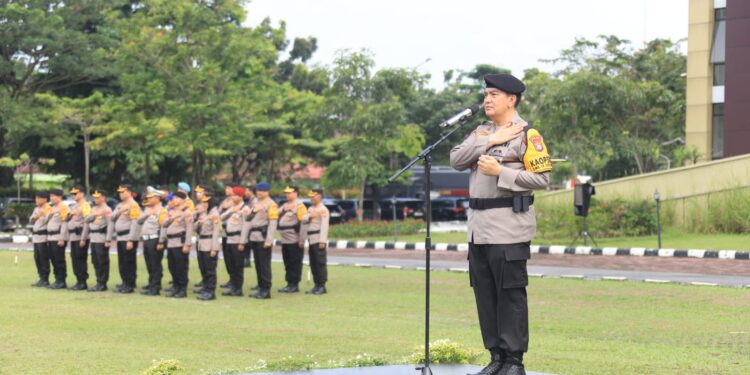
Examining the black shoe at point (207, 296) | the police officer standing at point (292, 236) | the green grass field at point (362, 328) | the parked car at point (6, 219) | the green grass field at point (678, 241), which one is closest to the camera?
the green grass field at point (362, 328)

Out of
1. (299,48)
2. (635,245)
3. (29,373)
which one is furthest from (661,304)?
(299,48)

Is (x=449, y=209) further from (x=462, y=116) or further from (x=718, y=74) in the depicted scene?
(x=462, y=116)

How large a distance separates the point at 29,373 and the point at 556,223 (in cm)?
2196

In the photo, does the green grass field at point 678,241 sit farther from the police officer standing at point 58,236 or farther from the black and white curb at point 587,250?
the police officer standing at point 58,236

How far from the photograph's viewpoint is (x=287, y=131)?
4812 centimetres

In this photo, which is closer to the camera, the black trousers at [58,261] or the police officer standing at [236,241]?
the police officer standing at [236,241]

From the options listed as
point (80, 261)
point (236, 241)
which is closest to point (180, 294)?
point (236, 241)

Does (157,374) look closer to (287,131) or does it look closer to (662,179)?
(662,179)

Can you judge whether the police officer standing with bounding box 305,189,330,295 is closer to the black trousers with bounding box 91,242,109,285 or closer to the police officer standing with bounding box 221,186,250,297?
the police officer standing with bounding box 221,186,250,297

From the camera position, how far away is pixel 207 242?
55.8ft

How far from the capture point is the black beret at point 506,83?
6.80 meters

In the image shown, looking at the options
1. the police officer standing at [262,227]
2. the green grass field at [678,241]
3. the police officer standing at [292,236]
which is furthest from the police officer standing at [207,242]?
the green grass field at [678,241]

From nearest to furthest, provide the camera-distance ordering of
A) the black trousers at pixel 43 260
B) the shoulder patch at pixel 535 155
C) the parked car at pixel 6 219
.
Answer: the shoulder patch at pixel 535 155 < the black trousers at pixel 43 260 < the parked car at pixel 6 219

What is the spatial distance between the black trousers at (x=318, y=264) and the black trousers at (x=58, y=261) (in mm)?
4551
